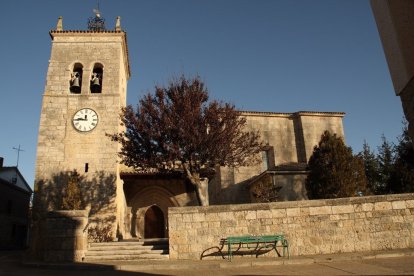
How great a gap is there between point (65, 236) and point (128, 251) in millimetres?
2017

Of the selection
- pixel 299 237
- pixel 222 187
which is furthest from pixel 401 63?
pixel 222 187

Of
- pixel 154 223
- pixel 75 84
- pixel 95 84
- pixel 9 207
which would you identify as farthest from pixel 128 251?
pixel 9 207

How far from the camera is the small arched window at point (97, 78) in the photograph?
735 inches

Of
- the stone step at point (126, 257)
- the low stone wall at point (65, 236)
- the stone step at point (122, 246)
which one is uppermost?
the low stone wall at point (65, 236)

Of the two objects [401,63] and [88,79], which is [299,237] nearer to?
[401,63]

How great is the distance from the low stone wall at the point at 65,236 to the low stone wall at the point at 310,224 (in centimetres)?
284

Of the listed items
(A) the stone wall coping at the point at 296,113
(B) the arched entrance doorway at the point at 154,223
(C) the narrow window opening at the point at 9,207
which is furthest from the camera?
(C) the narrow window opening at the point at 9,207

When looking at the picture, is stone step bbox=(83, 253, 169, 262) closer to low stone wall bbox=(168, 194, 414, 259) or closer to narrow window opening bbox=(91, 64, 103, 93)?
low stone wall bbox=(168, 194, 414, 259)

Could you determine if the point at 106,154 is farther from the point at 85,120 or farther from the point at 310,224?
the point at 310,224

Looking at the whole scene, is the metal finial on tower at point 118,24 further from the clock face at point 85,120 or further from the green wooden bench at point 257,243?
the green wooden bench at point 257,243

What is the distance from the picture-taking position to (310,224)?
10.1 metres

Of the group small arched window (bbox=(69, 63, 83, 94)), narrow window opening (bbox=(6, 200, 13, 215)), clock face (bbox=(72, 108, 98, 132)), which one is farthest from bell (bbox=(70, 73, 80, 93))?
narrow window opening (bbox=(6, 200, 13, 215))

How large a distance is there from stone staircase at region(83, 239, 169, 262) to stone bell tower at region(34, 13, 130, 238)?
461cm

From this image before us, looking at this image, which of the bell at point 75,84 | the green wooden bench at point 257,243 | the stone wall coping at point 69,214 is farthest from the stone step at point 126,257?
the bell at point 75,84
